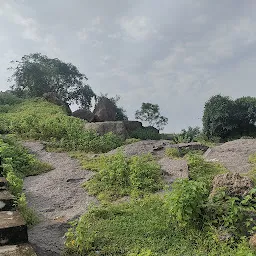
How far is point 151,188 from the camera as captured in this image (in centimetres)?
626

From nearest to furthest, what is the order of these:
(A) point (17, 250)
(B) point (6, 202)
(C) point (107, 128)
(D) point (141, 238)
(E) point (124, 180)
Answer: (A) point (17, 250)
(B) point (6, 202)
(D) point (141, 238)
(E) point (124, 180)
(C) point (107, 128)

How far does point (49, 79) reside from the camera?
24.2 m

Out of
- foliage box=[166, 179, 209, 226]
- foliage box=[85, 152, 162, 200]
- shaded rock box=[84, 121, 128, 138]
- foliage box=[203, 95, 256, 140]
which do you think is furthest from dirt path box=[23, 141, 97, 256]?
foliage box=[203, 95, 256, 140]

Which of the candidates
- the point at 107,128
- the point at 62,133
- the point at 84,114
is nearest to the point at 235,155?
the point at 62,133

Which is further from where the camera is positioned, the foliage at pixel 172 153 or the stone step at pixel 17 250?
the foliage at pixel 172 153

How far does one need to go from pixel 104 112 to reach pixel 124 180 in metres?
14.8

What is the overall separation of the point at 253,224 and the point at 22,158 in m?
5.95

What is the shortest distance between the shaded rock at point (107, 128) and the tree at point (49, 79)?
34.8 ft

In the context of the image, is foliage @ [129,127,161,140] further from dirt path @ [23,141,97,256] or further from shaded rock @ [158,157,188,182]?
shaded rock @ [158,157,188,182]

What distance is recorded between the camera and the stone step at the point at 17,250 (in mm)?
3168

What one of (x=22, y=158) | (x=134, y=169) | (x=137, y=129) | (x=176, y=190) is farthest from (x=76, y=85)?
(x=176, y=190)

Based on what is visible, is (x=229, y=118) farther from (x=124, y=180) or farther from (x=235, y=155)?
(x=124, y=180)

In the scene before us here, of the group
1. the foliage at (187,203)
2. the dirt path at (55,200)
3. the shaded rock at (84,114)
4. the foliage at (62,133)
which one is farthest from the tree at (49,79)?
the foliage at (187,203)

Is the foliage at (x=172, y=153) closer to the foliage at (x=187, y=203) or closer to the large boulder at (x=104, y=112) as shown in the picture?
the foliage at (x=187, y=203)
